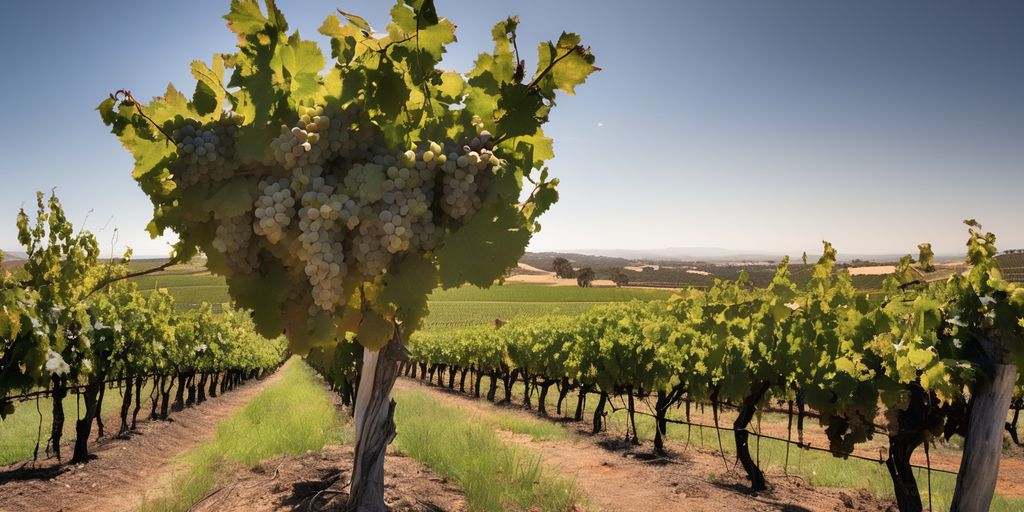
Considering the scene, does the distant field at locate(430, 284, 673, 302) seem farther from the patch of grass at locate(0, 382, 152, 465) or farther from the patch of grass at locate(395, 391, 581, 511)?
the patch of grass at locate(395, 391, 581, 511)

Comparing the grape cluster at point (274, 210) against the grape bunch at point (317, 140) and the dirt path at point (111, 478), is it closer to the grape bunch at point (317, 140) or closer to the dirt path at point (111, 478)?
the grape bunch at point (317, 140)

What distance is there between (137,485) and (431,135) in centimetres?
982

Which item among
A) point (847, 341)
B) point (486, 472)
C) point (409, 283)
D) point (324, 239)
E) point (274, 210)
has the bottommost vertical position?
point (486, 472)

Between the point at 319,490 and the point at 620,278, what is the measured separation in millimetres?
89408

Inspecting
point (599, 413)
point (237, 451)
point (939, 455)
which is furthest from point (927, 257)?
point (939, 455)

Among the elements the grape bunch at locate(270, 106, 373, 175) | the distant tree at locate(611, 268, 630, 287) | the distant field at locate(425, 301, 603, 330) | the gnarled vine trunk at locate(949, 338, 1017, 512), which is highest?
the grape bunch at locate(270, 106, 373, 175)

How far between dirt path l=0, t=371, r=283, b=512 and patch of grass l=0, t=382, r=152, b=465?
977mm

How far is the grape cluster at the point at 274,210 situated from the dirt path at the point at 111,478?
7327mm

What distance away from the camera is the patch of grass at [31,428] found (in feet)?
35.4

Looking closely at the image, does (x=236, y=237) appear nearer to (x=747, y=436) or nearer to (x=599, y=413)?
(x=747, y=436)

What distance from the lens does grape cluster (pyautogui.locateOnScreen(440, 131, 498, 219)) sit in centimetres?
284

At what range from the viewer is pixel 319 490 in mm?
5172

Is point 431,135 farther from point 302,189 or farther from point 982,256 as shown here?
point 982,256

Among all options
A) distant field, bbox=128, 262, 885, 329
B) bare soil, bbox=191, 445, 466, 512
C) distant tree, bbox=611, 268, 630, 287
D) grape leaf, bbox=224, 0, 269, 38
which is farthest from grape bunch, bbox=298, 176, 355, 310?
distant tree, bbox=611, 268, 630, 287
